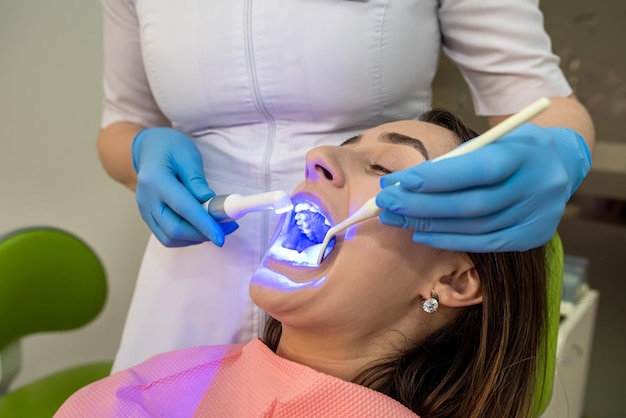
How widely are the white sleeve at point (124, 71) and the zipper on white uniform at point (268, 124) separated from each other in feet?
1.06

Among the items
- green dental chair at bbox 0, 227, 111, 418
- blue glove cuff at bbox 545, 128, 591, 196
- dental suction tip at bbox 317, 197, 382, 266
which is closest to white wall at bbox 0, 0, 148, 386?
green dental chair at bbox 0, 227, 111, 418

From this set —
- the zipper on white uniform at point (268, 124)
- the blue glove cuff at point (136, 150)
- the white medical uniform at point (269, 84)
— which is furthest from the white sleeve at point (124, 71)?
the zipper on white uniform at point (268, 124)

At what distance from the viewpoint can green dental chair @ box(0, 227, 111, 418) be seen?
1.42 meters

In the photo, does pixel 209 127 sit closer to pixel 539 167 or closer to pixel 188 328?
pixel 188 328

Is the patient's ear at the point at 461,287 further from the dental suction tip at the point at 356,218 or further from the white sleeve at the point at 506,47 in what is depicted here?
the white sleeve at the point at 506,47

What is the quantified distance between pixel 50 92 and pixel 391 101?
1.28 metres

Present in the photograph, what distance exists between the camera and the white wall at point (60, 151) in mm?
1713

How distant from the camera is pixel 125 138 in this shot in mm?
1179

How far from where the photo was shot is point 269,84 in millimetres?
951

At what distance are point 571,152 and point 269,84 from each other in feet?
1.60

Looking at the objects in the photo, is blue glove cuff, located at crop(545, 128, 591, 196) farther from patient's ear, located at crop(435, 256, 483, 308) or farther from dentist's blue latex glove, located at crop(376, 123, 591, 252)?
patient's ear, located at crop(435, 256, 483, 308)

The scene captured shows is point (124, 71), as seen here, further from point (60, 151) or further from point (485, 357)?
point (485, 357)

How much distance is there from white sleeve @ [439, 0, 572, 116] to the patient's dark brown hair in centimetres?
14

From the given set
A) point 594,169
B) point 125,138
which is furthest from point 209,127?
point 594,169
